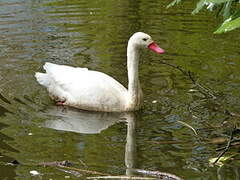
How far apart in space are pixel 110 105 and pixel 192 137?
174cm

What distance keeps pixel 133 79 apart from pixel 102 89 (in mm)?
502

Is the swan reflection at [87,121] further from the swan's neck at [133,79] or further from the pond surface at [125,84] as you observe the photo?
the swan's neck at [133,79]

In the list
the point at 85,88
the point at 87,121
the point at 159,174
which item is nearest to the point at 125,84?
the point at 85,88

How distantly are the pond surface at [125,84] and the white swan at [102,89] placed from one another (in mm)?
151

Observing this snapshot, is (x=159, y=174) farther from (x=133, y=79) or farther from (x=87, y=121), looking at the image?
(x=133, y=79)

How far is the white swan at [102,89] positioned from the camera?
9.12m

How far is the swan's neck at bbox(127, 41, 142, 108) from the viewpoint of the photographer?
358 inches

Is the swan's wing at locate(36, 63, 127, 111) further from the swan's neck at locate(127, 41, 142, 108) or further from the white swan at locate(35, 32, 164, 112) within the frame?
the swan's neck at locate(127, 41, 142, 108)

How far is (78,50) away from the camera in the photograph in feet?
39.1

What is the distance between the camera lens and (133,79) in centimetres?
927

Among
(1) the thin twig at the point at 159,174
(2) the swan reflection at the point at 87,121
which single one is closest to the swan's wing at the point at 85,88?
(2) the swan reflection at the point at 87,121

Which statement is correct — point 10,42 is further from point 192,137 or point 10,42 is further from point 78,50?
point 192,137

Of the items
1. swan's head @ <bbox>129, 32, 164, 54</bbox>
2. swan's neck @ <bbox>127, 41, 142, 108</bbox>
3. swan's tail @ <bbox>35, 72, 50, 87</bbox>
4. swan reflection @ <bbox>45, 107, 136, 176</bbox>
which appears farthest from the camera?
swan's tail @ <bbox>35, 72, 50, 87</bbox>

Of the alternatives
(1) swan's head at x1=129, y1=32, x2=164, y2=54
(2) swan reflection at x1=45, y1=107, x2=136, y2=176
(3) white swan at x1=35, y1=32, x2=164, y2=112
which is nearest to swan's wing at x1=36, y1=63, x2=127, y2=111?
(3) white swan at x1=35, y1=32, x2=164, y2=112
